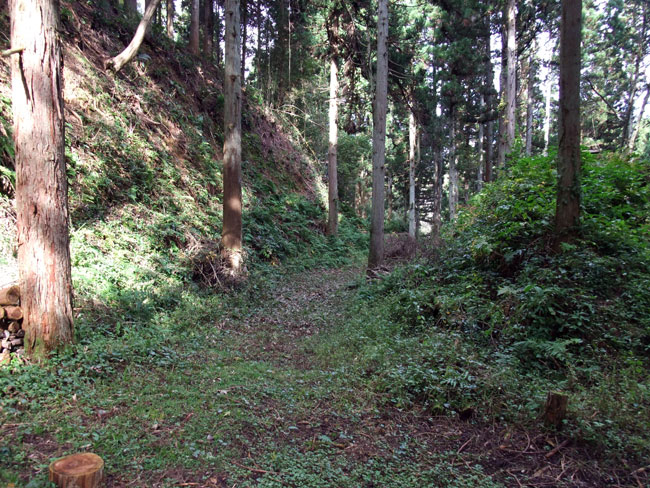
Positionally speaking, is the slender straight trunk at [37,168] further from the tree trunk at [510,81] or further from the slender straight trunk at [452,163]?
the slender straight trunk at [452,163]

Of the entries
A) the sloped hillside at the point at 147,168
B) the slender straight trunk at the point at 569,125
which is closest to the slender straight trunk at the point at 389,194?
the sloped hillside at the point at 147,168

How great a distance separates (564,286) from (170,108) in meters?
13.5

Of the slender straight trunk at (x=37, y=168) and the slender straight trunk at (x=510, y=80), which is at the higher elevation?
the slender straight trunk at (x=510, y=80)

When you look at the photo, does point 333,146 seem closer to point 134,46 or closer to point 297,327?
point 134,46

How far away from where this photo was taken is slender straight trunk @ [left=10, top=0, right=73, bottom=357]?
4633 mm

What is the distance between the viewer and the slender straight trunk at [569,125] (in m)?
6.50

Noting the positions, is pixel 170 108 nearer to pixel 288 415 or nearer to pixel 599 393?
pixel 288 415

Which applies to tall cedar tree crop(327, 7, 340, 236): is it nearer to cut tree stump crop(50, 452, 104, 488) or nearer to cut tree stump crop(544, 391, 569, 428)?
cut tree stump crop(544, 391, 569, 428)

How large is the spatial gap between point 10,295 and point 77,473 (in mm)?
3025

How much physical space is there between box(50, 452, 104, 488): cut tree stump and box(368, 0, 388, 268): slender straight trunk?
10024 mm

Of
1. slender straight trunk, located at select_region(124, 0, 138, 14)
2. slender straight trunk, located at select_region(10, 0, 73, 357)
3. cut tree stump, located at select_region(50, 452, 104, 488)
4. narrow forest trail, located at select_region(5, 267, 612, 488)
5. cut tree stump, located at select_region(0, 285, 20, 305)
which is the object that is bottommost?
narrow forest trail, located at select_region(5, 267, 612, 488)

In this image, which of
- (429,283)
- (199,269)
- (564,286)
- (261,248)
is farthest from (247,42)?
(564,286)

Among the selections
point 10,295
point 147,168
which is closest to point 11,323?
point 10,295

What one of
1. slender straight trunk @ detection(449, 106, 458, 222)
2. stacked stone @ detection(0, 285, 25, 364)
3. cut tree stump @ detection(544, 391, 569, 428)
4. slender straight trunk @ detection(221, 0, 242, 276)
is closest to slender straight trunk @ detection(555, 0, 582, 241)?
cut tree stump @ detection(544, 391, 569, 428)
